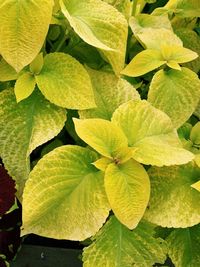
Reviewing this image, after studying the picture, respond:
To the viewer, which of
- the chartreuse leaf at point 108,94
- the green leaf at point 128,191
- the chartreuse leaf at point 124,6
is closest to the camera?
the green leaf at point 128,191

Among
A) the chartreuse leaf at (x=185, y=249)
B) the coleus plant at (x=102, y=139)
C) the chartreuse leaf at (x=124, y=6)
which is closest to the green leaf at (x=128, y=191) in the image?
the coleus plant at (x=102, y=139)

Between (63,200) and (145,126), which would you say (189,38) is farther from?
(63,200)

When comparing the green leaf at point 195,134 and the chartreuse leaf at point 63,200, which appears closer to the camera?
the chartreuse leaf at point 63,200

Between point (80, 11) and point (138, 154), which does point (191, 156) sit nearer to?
point (138, 154)

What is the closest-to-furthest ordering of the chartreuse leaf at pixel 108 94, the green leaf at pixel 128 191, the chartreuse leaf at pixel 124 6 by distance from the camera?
the green leaf at pixel 128 191, the chartreuse leaf at pixel 108 94, the chartreuse leaf at pixel 124 6

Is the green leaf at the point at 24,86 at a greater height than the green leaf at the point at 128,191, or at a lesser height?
greater

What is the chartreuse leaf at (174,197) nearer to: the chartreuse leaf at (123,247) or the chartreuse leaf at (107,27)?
the chartreuse leaf at (123,247)
